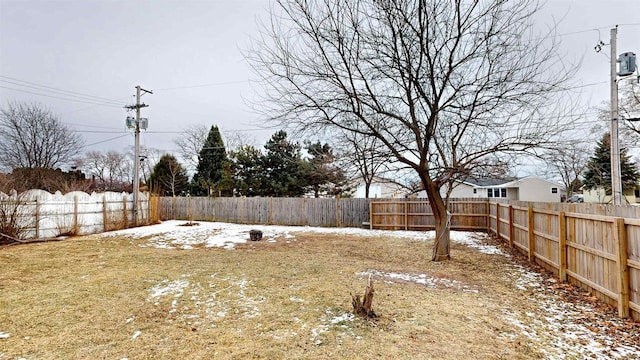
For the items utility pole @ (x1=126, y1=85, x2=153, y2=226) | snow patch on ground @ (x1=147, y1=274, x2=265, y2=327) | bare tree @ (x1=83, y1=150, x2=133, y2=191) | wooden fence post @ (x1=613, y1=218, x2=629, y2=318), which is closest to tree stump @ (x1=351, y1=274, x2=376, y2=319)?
snow patch on ground @ (x1=147, y1=274, x2=265, y2=327)

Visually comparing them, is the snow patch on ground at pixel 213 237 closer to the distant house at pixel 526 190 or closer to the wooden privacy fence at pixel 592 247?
the wooden privacy fence at pixel 592 247

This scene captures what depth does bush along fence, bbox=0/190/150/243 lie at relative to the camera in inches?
356

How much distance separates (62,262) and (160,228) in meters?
6.48

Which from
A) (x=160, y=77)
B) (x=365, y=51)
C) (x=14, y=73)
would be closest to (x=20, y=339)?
(x=365, y=51)

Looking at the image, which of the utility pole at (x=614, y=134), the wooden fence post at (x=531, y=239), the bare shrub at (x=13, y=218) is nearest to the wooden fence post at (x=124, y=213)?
the bare shrub at (x=13, y=218)

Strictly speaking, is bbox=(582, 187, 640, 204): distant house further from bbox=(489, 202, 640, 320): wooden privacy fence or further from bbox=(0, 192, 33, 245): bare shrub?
bbox=(0, 192, 33, 245): bare shrub

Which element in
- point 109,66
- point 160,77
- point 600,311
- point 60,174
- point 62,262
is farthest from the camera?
point 60,174

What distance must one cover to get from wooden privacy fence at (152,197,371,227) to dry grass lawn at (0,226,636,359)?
696 cm

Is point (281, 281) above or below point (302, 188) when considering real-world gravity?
below

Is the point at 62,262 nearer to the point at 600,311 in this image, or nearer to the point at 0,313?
the point at 0,313

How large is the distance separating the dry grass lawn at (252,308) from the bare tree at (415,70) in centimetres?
Result: 242

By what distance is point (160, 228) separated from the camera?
12.9 m

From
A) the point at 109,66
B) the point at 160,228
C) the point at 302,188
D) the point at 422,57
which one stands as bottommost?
the point at 160,228

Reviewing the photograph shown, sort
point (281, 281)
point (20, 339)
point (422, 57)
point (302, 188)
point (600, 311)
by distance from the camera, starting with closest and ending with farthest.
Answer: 1. point (20, 339)
2. point (600, 311)
3. point (281, 281)
4. point (422, 57)
5. point (302, 188)
